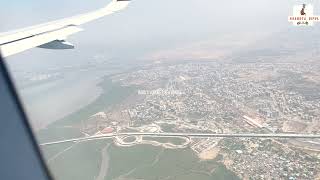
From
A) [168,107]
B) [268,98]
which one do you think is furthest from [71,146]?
[268,98]

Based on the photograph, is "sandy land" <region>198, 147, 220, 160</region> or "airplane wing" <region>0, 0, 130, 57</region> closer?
"airplane wing" <region>0, 0, 130, 57</region>

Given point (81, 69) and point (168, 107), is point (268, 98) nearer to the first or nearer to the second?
point (168, 107)

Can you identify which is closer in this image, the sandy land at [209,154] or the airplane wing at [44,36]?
the airplane wing at [44,36]

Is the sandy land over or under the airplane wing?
under

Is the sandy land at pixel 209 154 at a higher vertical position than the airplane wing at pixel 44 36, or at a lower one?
lower
